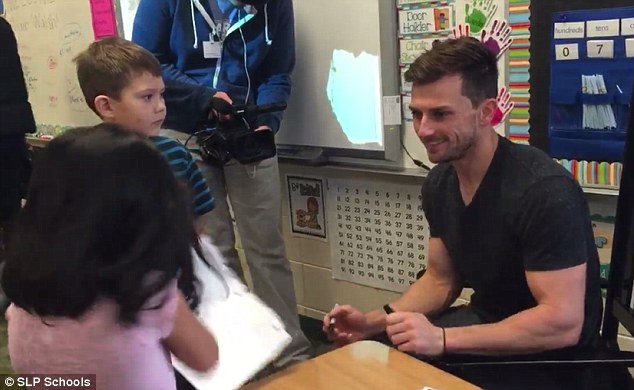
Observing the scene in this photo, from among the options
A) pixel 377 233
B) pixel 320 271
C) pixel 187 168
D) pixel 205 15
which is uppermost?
pixel 205 15

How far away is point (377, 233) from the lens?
243 centimetres

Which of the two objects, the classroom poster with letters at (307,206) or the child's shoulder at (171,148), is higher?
the child's shoulder at (171,148)

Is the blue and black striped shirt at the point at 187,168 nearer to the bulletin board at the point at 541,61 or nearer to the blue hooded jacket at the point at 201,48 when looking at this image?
the blue hooded jacket at the point at 201,48

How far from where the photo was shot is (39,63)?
11.9 ft

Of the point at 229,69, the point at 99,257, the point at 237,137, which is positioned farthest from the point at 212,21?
the point at 99,257

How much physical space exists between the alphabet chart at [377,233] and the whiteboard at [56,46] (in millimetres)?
1448

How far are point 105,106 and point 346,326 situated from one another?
0.90 meters

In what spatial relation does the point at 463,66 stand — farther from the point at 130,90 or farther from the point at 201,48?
the point at 201,48

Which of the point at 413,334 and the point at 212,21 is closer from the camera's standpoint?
the point at 413,334

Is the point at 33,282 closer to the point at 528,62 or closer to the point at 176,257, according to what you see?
the point at 176,257

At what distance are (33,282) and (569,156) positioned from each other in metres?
1.54

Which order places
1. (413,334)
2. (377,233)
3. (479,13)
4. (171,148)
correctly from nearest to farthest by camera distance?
(413,334) → (171,148) → (479,13) → (377,233)

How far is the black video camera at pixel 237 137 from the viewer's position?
204cm

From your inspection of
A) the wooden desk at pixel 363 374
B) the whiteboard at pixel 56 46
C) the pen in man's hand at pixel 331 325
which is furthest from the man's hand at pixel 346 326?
the whiteboard at pixel 56 46
